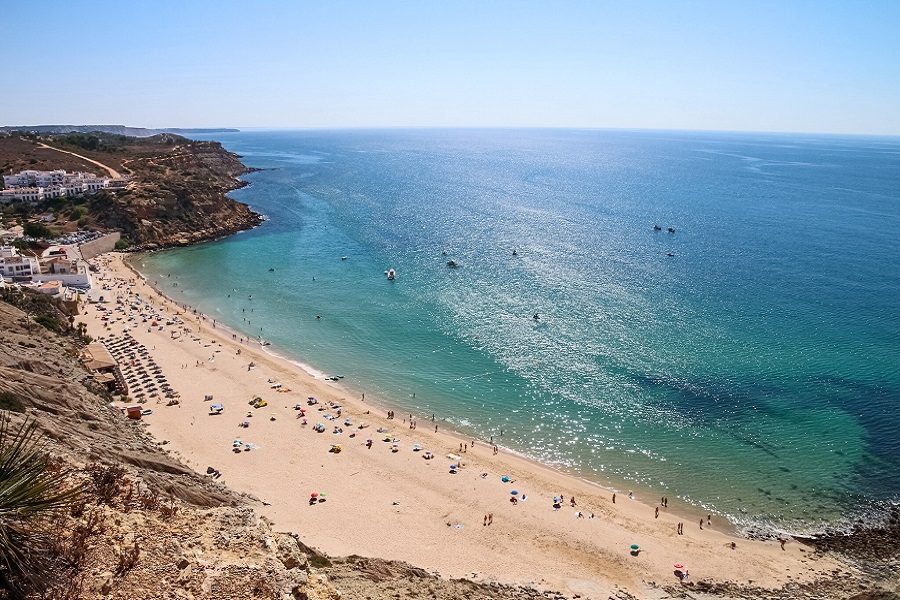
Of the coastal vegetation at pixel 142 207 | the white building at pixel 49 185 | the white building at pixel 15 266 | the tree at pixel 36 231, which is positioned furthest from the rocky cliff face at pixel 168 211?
the white building at pixel 15 266

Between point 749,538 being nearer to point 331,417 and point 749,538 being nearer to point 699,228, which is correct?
point 331,417

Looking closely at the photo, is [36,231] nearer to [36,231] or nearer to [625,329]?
[36,231]

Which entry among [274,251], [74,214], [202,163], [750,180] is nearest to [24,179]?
[74,214]

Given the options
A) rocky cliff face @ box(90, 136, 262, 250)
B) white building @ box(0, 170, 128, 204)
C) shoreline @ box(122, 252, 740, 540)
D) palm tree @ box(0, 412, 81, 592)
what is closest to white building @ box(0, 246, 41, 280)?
shoreline @ box(122, 252, 740, 540)

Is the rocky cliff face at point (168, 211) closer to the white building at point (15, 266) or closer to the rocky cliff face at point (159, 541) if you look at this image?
the white building at point (15, 266)

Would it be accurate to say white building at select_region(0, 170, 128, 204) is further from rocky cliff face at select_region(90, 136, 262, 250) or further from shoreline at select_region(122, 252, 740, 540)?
shoreline at select_region(122, 252, 740, 540)

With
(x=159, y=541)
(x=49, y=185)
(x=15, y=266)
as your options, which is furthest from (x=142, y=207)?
(x=159, y=541)

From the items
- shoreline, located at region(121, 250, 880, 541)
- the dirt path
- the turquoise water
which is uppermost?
the dirt path
